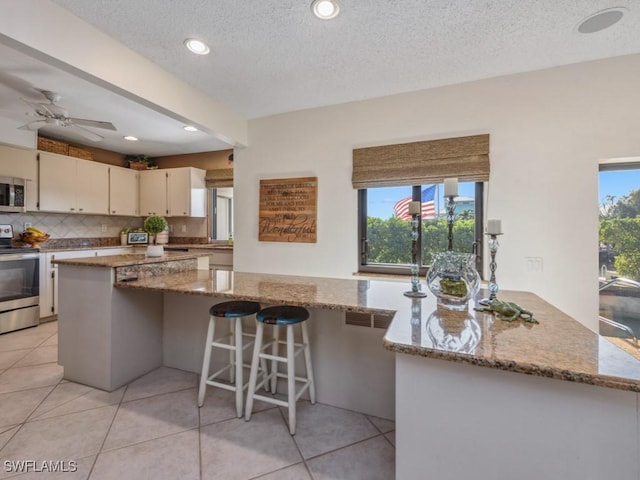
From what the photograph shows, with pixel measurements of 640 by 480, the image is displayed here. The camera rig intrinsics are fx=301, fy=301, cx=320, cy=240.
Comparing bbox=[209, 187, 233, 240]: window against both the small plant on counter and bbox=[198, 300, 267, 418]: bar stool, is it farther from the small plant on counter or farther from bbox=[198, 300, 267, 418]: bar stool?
bbox=[198, 300, 267, 418]: bar stool

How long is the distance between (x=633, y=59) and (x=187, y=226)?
5489 mm

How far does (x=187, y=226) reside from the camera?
513cm

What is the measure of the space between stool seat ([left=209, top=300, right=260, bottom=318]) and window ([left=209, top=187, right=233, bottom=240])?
3.38m

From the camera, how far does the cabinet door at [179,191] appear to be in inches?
183

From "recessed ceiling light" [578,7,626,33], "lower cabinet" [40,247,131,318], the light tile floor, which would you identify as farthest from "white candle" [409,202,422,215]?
"lower cabinet" [40,247,131,318]

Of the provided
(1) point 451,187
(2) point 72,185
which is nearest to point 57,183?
(2) point 72,185

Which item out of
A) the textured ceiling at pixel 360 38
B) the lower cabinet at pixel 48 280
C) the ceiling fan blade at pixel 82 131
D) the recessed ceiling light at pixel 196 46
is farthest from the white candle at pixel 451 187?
the lower cabinet at pixel 48 280

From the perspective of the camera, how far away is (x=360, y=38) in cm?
199

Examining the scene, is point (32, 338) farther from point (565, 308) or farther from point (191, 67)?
point (565, 308)

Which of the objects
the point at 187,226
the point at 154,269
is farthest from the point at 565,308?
the point at 187,226

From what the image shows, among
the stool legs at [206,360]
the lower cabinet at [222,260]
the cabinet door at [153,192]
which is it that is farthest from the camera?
the cabinet door at [153,192]

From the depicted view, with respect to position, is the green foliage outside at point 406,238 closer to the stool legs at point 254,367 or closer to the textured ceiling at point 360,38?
the textured ceiling at point 360,38

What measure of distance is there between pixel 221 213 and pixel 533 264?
4.49 m

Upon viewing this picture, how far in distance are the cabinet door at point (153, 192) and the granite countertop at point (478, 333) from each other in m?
3.35
